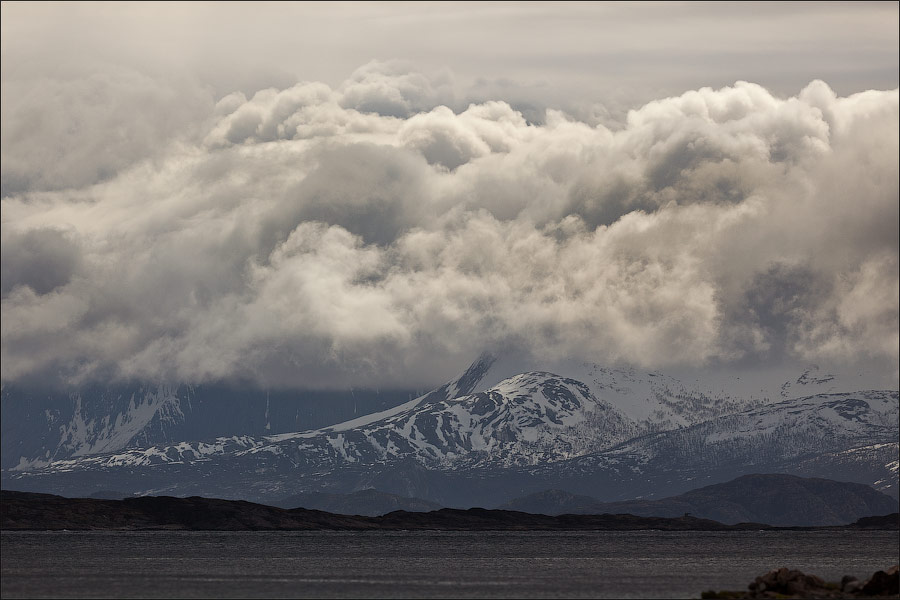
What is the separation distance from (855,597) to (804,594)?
8470 millimetres

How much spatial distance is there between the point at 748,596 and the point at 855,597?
1675 cm

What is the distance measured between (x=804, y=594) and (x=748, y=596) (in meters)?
8.41

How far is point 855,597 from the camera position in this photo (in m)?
196

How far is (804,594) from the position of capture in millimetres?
194125

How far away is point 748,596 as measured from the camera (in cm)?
19400
